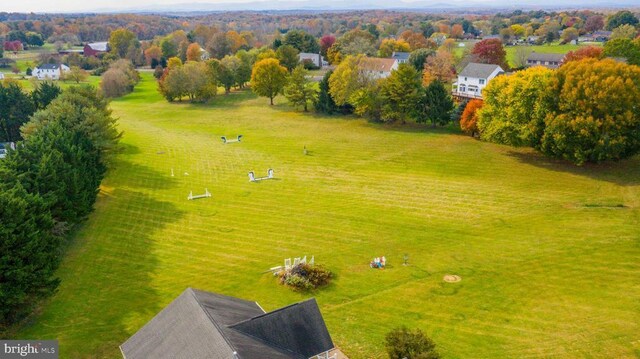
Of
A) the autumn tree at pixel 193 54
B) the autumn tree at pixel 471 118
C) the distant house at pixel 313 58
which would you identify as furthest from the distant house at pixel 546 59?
the autumn tree at pixel 193 54

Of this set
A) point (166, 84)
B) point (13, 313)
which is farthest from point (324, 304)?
point (166, 84)

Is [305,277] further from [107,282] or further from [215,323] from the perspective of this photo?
[107,282]

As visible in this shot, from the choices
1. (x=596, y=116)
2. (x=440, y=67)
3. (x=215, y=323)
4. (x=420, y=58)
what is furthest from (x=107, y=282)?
(x=420, y=58)

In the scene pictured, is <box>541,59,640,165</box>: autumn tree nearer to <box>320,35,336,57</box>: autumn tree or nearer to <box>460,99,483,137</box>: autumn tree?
<box>460,99,483,137</box>: autumn tree

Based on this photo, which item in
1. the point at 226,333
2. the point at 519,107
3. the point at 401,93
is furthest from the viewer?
the point at 401,93

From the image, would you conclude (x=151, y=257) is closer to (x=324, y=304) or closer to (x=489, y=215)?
(x=324, y=304)

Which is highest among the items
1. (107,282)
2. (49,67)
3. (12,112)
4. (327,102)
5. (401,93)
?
(401,93)

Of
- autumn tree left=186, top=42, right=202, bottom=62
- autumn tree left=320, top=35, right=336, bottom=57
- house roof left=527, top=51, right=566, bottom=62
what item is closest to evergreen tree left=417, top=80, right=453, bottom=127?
house roof left=527, top=51, right=566, bottom=62
